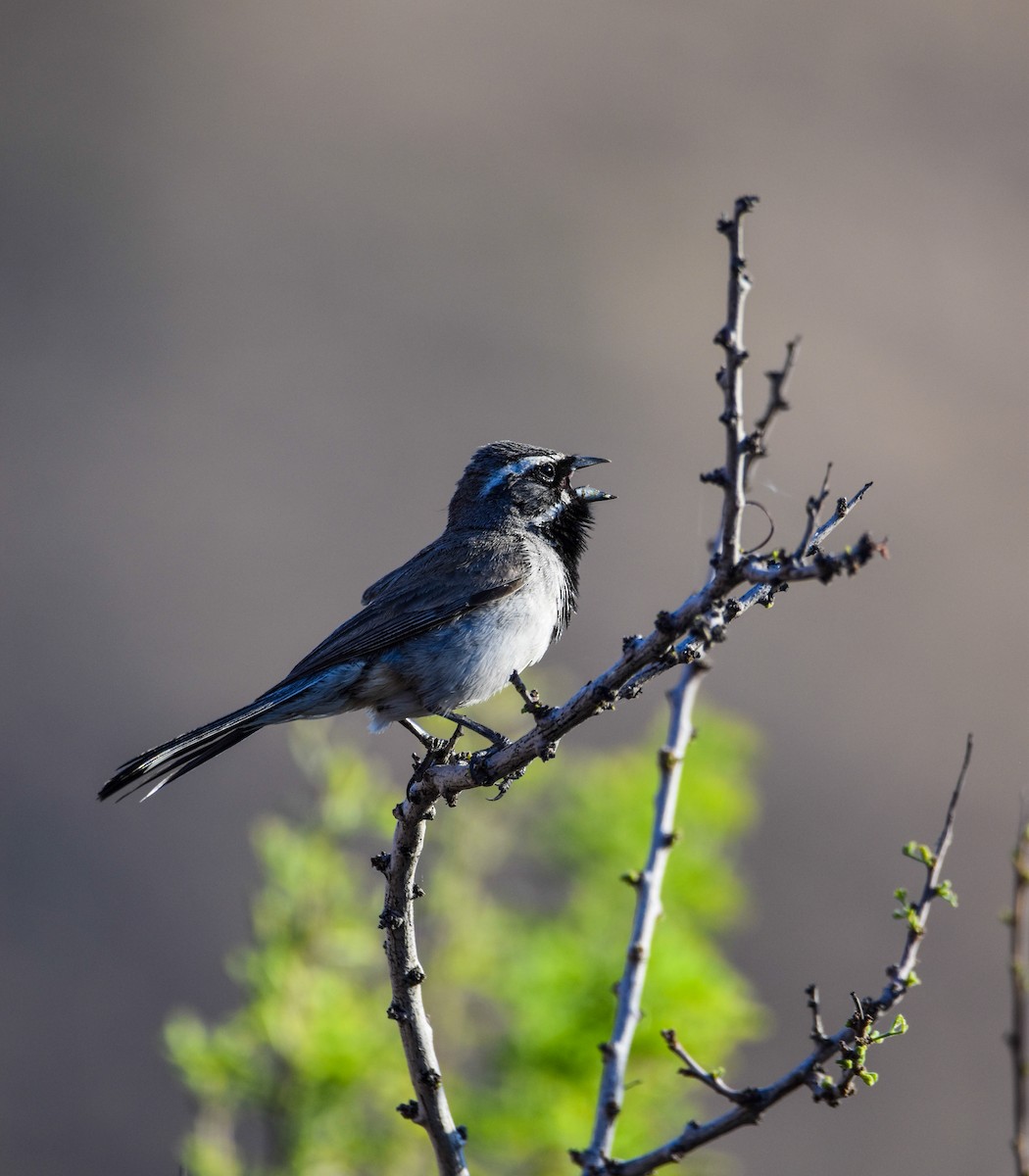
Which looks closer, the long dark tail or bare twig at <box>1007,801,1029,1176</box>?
bare twig at <box>1007,801,1029,1176</box>

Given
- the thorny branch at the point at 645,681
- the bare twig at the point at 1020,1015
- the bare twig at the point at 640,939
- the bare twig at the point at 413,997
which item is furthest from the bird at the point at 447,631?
the bare twig at the point at 1020,1015

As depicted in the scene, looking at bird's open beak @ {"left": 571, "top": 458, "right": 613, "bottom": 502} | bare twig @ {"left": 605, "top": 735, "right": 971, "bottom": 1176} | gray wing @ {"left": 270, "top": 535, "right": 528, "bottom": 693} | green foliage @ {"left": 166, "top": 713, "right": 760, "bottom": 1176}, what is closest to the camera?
bare twig @ {"left": 605, "top": 735, "right": 971, "bottom": 1176}

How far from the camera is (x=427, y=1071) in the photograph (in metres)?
3.23

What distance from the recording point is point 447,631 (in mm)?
5840

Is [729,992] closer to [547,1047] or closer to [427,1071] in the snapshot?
[547,1047]

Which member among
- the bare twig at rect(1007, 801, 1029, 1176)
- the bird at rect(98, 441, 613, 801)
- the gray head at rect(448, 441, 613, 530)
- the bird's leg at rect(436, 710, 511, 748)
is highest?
the gray head at rect(448, 441, 613, 530)

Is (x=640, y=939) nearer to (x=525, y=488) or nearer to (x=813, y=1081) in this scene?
(x=813, y=1081)

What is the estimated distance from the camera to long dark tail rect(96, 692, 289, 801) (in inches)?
179

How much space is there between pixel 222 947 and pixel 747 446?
1191 cm

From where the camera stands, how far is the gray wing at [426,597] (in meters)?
5.83

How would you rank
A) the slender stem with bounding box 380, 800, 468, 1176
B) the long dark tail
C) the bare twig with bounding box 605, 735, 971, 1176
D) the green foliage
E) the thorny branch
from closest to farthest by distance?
the bare twig with bounding box 605, 735, 971, 1176
the thorny branch
the slender stem with bounding box 380, 800, 468, 1176
the long dark tail
the green foliage

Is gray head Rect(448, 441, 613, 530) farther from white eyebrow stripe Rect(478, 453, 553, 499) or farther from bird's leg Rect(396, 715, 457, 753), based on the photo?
bird's leg Rect(396, 715, 457, 753)

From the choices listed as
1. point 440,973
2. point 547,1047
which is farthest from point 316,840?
point 547,1047

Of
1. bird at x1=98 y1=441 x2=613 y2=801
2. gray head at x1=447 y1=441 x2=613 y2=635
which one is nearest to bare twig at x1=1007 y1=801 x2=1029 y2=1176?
bird at x1=98 y1=441 x2=613 y2=801
